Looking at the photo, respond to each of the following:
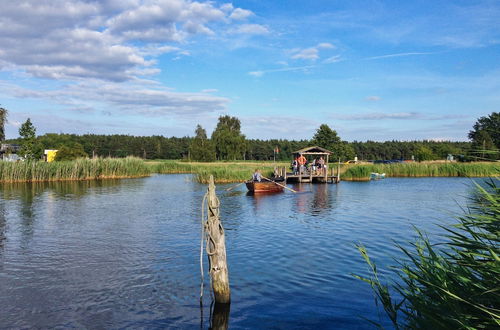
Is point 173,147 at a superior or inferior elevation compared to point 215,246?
superior

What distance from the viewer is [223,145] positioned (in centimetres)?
9100

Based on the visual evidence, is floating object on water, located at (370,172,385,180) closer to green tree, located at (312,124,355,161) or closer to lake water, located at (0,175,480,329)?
green tree, located at (312,124,355,161)

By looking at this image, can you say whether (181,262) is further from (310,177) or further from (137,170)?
(137,170)

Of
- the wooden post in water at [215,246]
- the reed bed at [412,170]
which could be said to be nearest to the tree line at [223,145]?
the reed bed at [412,170]

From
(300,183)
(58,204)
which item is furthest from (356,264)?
(300,183)

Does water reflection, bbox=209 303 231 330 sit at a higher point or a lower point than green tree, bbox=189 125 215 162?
lower

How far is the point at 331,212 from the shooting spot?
23.4m

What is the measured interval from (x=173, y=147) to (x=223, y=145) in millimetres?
34602

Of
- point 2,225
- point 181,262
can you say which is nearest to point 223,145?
point 2,225

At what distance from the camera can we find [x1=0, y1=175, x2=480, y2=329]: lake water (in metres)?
8.66

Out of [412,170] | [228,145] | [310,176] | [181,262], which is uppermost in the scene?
[228,145]

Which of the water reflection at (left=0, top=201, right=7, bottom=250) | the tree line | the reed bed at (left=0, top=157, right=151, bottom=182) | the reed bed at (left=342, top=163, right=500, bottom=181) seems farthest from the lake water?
the tree line

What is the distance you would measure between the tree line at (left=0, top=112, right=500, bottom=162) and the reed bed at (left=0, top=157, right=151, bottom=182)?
8881 mm

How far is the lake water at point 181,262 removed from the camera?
866cm
